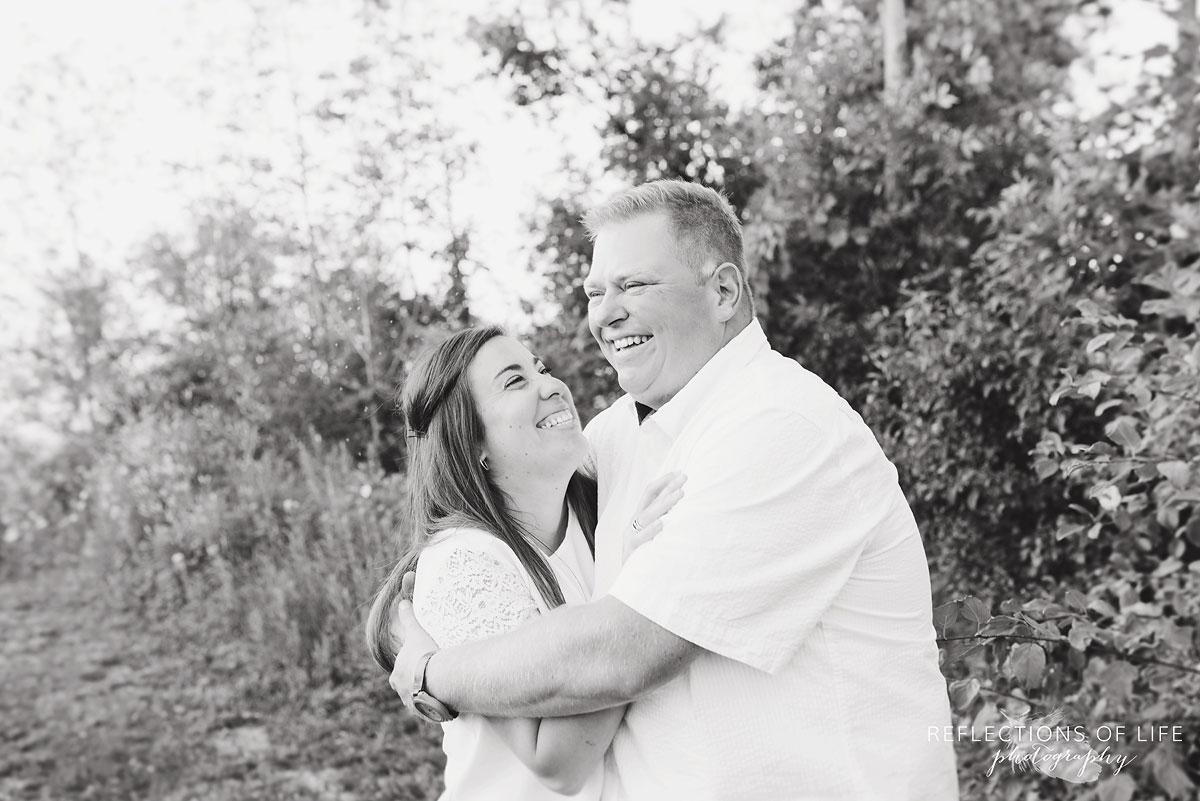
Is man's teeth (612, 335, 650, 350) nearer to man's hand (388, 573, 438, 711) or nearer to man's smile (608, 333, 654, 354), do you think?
man's smile (608, 333, 654, 354)

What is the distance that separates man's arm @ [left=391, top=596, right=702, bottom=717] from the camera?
1.69 metres

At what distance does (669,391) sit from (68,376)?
9.75 metres

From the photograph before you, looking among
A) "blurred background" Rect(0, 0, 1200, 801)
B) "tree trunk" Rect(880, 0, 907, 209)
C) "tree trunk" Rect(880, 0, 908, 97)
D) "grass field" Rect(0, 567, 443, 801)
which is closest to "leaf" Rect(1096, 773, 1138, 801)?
"blurred background" Rect(0, 0, 1200, 801)

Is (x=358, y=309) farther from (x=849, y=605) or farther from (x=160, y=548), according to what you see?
(x=849, y=605)

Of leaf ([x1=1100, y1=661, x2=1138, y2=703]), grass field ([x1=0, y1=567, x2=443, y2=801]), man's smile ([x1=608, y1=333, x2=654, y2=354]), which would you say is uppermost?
man's smile ([x1=608, y1=333, x2=654, y2=354])

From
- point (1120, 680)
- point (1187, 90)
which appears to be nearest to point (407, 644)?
point (1120, 680)

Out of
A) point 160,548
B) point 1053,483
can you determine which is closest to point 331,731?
point 160,548

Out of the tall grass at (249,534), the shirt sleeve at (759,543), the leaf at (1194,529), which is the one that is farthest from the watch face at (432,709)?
the tall grass at (249,534)

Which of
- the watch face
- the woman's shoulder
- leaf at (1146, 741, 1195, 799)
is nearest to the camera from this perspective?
the watch face

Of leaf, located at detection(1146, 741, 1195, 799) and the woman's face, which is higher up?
the woman's face

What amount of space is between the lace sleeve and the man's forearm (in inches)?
5.4

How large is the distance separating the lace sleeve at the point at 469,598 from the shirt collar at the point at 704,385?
0.45 meters

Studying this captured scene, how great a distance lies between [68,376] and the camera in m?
10.4

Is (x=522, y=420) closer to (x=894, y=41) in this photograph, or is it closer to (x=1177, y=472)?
(x=1177, y=472)
